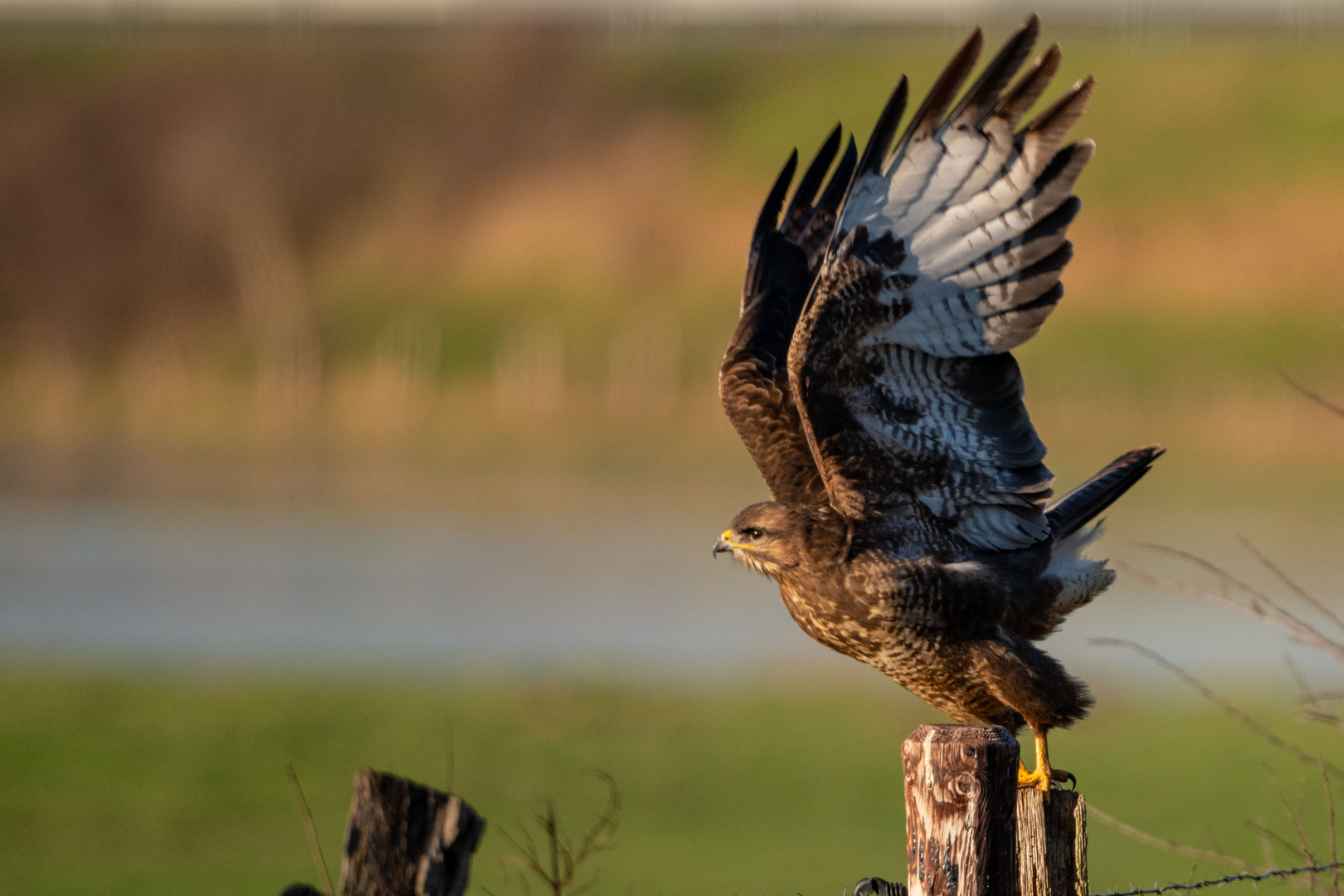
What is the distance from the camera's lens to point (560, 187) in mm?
40000

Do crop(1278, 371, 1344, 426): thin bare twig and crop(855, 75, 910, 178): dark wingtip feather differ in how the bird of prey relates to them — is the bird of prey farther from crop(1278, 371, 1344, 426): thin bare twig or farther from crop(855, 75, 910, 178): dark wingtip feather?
crop(1278, 371, 1344, 426): thin bare twig

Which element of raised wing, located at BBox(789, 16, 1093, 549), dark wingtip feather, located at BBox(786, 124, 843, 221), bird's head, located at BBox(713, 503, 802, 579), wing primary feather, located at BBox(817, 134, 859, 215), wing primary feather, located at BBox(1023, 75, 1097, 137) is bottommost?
bird's head, located at BBox(713, 503, 802, 579)

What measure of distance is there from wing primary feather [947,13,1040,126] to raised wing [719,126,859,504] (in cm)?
74

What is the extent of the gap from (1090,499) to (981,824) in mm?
1714

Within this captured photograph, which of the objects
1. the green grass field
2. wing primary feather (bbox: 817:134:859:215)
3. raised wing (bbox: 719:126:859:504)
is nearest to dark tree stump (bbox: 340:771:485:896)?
raised wing (bbox: 719:126:859:504)

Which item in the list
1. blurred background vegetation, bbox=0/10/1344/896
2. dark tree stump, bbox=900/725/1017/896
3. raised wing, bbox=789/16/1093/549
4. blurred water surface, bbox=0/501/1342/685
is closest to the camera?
dark tree stump, bbox=900/725/1017/896

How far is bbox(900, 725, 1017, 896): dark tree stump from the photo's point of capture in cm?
287

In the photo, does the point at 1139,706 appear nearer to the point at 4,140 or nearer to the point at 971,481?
the point at 971,481

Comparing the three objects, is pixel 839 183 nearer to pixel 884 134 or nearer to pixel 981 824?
pixel 884 134

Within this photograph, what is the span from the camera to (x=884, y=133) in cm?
378

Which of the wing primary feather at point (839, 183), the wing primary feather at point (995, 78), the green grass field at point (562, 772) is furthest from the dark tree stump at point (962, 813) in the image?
the green grass field at point (562, 772)

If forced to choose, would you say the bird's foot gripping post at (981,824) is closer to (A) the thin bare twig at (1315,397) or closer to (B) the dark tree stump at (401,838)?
(A) the thin bare twig at (1315,397)

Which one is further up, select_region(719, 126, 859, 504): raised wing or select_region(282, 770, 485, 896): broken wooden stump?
select_region(719, 126, 859, 504): raised wing

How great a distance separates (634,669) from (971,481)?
1020 cm
